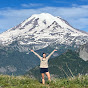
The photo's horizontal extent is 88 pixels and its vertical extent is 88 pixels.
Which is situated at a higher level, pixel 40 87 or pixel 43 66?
pixel 43 66

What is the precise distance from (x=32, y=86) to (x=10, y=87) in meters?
2.15

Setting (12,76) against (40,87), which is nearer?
(40,87)

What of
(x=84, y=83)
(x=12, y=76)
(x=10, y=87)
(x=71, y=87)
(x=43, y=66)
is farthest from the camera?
(x=12, y=76)

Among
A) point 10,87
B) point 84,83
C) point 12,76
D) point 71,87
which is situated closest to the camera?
point 10,87

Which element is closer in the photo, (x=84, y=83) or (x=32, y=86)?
(x=32, y=86)

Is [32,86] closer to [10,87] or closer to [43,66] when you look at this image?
[10,87]

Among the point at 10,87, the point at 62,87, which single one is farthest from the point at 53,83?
the point at 10,87

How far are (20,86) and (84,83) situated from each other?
6828 mm

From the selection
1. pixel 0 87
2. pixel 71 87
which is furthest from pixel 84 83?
pixel 0 87

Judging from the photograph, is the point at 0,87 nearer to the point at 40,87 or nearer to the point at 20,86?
the point at 20,86

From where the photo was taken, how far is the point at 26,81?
2341 centimetres

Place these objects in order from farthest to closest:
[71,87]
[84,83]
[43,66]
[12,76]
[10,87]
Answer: [12,76], [43,66], [84,83], [71,87], [10,87]

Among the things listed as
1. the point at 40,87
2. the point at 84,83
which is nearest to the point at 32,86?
the point at 40,87

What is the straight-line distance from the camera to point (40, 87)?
20.2 m
